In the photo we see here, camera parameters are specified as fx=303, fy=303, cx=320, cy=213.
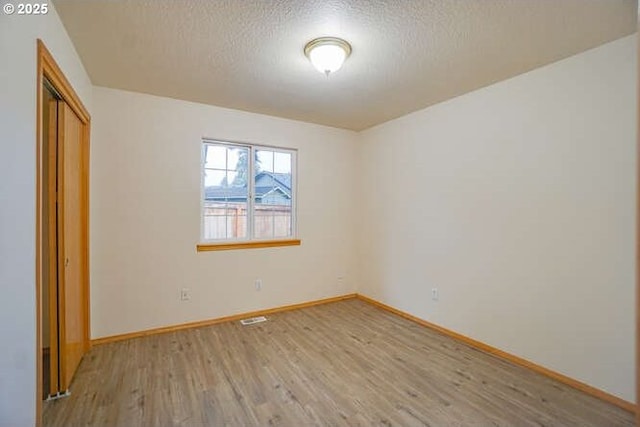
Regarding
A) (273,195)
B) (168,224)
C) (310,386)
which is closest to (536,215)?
(310,386)

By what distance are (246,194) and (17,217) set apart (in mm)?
2411

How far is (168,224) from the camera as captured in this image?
3.16 metres

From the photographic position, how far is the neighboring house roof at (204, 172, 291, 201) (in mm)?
3502

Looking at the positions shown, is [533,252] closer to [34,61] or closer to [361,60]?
[361,60]

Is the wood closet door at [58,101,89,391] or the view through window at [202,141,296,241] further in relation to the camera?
the view through window at [202,141,296,241]

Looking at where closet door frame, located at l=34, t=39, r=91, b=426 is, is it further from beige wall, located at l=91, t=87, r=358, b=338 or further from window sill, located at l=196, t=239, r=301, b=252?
window sill, located at l=196, t=239, r=301, b=252

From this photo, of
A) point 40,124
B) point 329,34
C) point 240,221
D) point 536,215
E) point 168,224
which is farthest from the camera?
point 240,221

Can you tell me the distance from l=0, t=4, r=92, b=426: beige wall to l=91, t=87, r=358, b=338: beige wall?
1.56 metres

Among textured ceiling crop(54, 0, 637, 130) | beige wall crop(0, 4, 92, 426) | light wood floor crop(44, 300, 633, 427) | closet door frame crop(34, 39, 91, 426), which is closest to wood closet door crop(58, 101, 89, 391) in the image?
closet door frame crop(34, 39, 91, 426)

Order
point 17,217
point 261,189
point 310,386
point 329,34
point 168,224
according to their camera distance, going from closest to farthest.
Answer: point 17,217
point 329,34
point 310,386
point 168,224
point 261,189

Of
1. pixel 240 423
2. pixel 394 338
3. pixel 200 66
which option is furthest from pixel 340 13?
pixel 394 338

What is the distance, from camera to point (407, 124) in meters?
3.63

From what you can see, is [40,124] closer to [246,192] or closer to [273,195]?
[246,192]

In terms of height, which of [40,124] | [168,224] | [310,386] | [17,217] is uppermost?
[40,124]
